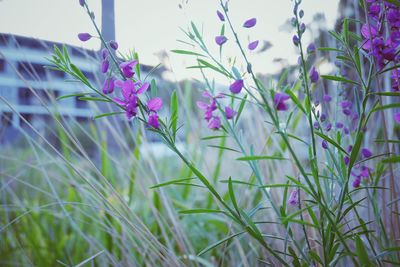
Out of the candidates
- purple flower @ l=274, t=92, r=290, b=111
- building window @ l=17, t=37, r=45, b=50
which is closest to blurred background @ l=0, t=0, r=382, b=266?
building window @ l=17, t=37, r=45, b=50

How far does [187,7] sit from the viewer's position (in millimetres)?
780

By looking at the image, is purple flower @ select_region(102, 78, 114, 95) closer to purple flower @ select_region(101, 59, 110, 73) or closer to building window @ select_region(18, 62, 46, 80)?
purple flower @ select_region(101, 59, 110, 73)

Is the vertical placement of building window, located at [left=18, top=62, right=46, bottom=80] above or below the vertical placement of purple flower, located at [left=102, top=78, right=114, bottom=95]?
above

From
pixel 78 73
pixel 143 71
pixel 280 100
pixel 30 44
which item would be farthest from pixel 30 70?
pixel 280 100

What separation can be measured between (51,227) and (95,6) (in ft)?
3.40

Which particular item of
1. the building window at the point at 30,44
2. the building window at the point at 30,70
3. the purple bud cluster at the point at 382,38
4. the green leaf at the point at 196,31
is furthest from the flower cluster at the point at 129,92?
the building window at the point at 30,44

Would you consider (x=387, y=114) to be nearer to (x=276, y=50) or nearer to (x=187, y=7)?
(x=276, y=50)

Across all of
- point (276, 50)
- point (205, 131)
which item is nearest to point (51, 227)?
point (205, 131)

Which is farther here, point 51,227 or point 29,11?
point 51,227

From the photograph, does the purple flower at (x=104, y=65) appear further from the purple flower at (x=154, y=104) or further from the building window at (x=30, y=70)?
the building window at (x=30, y=70)

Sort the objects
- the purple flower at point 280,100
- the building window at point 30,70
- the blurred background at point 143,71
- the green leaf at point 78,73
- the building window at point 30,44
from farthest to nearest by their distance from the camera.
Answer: the building window at point 30,44, the building window at point 30,70, the blurred background at point 143,71, the green leaf at point 78,73, the purple flower at point 280,100

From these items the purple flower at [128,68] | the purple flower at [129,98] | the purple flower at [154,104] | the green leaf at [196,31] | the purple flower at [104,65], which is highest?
the green leaf at [196,31]

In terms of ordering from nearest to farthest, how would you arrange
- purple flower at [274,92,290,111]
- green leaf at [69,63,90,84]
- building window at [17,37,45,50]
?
purple flower at [274,92,290,111] → green leaf at [69,63,90,84] → building window at [17,37,45,50]

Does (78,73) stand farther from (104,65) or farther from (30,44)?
(30,44)
